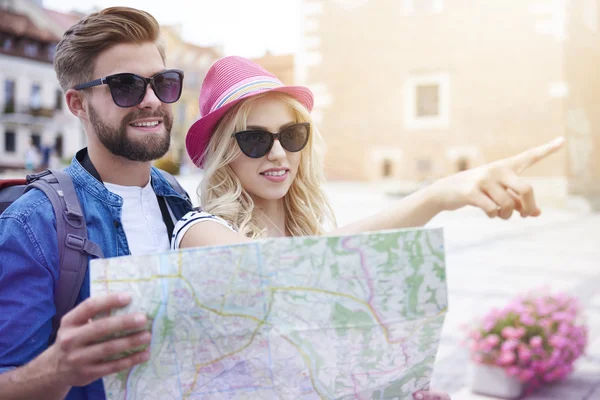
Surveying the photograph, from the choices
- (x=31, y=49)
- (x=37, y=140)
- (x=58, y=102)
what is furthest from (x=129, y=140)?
(x=58, y=102)

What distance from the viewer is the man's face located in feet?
5.44

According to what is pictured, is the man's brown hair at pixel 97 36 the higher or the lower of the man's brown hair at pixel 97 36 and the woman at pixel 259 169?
the higher

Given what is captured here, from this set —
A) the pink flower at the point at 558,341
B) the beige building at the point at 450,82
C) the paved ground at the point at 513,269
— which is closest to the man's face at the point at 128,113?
the paved ground at the point at 513,269

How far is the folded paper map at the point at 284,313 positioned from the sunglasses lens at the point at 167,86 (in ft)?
2.36

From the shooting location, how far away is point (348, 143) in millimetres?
25844

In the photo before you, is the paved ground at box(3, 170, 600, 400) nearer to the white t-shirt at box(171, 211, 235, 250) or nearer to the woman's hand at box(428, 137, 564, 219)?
the white t-shirt at box(171, 211, 235, 250)

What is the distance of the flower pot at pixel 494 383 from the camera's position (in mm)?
4812

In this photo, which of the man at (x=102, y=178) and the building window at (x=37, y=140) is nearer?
the man at (x=102, y=178)

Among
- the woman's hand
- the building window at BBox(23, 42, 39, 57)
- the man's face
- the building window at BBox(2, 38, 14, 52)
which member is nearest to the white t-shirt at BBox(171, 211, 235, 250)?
the man's face

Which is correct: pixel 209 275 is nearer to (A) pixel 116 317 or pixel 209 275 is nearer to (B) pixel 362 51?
(A) pixel 116 317

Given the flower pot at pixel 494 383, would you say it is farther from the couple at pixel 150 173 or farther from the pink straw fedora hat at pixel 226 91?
the pink straw fedora hat at pixel 226 91

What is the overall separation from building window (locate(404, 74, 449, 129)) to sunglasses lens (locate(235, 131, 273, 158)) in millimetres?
23547

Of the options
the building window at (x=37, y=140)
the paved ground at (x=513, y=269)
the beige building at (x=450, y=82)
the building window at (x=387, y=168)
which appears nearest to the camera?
the paved ground at (x=513, y=269)

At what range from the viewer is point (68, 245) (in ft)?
4.61
